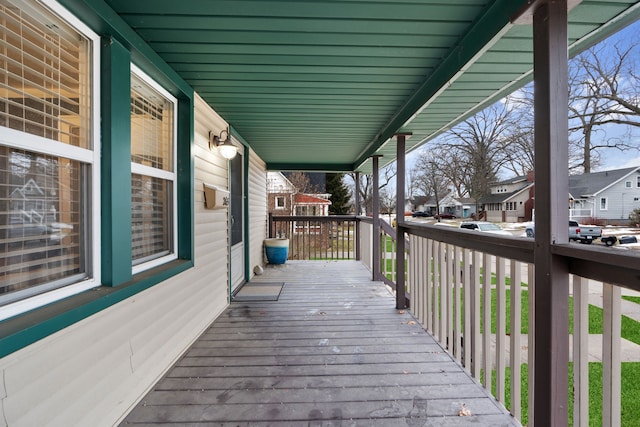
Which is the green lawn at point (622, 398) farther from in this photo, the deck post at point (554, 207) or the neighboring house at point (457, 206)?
the neighboring house at point (457, 206)

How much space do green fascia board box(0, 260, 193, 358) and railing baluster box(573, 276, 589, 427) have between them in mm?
2194

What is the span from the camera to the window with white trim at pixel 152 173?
2.13 m

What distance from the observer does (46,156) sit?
142cm

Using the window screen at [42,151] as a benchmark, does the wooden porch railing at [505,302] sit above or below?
Answer: below

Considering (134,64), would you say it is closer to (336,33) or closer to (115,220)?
(115,220)

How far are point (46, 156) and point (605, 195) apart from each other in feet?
8.70

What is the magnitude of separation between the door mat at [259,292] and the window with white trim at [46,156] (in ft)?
8.37

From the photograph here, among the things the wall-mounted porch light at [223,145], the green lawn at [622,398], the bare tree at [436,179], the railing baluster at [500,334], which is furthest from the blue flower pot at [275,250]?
the railing baluster at [500,334]

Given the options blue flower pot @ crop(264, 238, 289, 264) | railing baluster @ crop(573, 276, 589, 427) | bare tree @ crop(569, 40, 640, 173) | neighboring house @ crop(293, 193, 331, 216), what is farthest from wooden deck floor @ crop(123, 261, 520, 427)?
neighboring house @ crop(293, 193, 331, 216)

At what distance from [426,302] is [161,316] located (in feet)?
7.67

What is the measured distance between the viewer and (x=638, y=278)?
3.48 ft

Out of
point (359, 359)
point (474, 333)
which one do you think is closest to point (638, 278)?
point (474, 333)

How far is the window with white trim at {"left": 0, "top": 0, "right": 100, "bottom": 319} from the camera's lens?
4.15ft

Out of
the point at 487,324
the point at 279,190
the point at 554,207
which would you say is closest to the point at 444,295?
the point at 487,324
